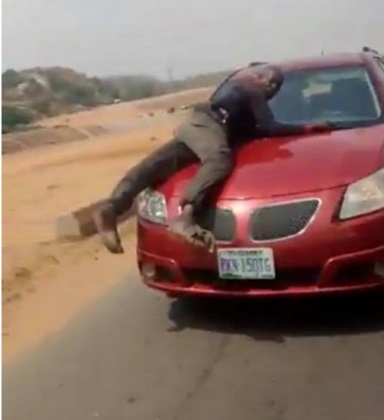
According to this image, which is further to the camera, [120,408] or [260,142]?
[260,142]

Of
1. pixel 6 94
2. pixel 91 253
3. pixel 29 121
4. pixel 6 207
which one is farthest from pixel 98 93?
pixel 91 253

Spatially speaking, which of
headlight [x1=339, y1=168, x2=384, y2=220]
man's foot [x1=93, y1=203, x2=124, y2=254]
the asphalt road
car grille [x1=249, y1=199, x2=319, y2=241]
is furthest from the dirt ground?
headlight [x1=339, y1=168, x2=384, y2=220]

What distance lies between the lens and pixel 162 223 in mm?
6109

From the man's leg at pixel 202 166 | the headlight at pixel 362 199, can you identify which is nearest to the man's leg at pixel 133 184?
the man's leg at pixel 202 166

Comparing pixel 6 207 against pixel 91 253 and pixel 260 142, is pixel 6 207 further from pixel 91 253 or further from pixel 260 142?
pixel 260 142

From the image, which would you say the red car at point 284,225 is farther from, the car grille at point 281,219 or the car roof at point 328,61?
the car roof at point 328,61

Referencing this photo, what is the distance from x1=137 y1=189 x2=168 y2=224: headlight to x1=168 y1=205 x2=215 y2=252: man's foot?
0.22 m

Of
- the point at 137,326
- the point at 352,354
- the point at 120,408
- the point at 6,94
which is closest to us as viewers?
the point at 120,408

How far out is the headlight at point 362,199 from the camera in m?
5.64

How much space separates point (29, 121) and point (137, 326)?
2486 cm

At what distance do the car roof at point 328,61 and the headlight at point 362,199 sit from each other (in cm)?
195

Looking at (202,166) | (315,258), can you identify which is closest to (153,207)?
(202,166)

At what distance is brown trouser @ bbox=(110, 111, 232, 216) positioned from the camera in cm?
627

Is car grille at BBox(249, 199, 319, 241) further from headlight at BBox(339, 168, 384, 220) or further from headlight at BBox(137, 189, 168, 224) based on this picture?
headlight at BBox(137, 189, 168, 224)
